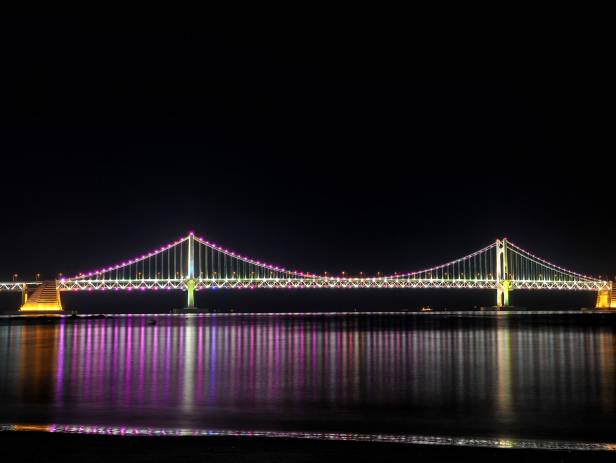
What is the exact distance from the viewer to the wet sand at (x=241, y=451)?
23.6 ft

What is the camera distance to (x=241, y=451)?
7.50 m

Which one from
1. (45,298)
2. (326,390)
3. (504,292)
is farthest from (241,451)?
(504,292)

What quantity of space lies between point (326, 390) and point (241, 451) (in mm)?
6281

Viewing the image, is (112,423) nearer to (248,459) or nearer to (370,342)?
(248,459)

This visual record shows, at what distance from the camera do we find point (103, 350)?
24.4m

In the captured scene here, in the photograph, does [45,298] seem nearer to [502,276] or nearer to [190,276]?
[190,276]

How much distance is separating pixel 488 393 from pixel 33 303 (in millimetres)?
67465

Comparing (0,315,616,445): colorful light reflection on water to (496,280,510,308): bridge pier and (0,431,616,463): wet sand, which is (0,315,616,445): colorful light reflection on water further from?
(496,280,510,308): bridge pier

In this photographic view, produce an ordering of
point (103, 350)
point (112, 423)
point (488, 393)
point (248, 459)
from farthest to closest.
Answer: point (103, 350) → point (488, 393) → point (112, 423) → point (248, 459)

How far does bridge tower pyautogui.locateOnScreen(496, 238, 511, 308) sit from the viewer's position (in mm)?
87938

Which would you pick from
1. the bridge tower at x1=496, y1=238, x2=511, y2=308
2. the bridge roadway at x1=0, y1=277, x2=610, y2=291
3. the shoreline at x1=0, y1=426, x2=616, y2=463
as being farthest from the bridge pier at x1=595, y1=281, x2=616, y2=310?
the shoreline at x1=0, y1=426, x2=616, y2=463

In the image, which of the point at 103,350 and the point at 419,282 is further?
the point at 419,282

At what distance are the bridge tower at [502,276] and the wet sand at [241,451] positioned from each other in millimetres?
82265

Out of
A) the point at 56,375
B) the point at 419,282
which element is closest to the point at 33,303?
the point at 419,282
